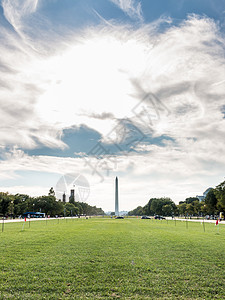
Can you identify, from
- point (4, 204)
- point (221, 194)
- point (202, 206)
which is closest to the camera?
point (221, 194)

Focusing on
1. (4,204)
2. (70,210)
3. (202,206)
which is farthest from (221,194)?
(70,210)

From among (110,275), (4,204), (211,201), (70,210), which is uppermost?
(211,201)

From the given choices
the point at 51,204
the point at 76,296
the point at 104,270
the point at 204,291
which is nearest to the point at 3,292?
the point at 76,296

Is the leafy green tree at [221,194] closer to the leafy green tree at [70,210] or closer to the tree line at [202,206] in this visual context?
the tree line at [202,206]

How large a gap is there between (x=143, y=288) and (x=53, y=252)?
345 inches

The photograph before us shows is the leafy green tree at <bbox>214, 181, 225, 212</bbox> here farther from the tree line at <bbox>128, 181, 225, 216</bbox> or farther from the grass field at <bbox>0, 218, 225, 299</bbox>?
the grass field at <bbox>0, 218, 225, 299</bbox>

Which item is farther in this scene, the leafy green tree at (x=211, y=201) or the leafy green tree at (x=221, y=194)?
the leafy green tree at (x=211, y=201)

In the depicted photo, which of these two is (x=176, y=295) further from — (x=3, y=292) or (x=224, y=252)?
(x=224, y=252)

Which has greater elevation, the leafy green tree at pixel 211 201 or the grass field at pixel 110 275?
the leafy green tree at pixel 211 201

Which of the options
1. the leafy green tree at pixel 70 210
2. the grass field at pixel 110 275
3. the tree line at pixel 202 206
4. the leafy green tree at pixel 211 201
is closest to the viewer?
the grass field at pixel 110 275

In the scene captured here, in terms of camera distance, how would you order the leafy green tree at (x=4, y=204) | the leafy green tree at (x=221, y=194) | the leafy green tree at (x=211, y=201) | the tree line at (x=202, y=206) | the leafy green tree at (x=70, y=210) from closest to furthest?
the leafy green tree at (x=221, y=194) < the tree line at (x=202, y=206) < the leafy green tree at (x=211, y=201) < the leafy green tree at (x=4, y=204) < the leafy green tree at (x=70, y=210)

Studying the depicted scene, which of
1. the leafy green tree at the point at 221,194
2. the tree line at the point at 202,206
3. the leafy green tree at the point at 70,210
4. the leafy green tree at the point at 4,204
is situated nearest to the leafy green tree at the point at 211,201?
the tree line at the point at 202,206

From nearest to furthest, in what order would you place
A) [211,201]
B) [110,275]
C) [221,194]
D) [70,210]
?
1. [110,275]
2. [221,194]
3. [211,201]
4. [70,210]

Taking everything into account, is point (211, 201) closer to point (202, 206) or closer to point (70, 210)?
point (202, 206)
